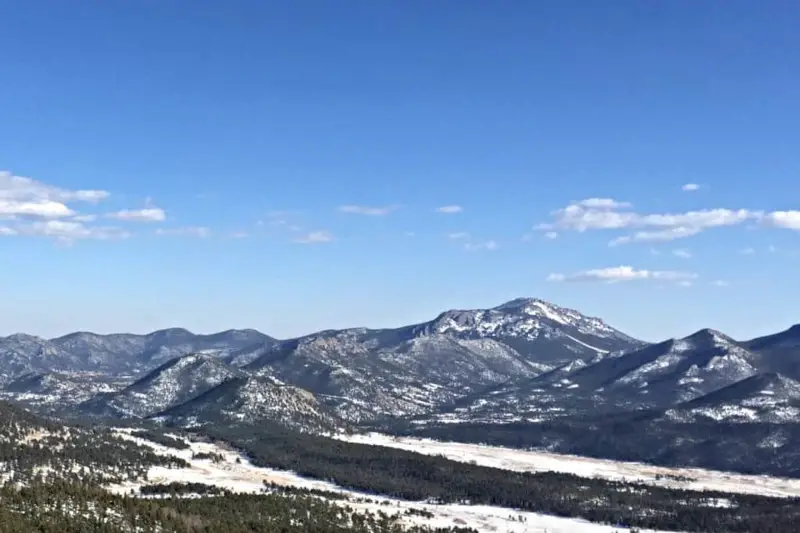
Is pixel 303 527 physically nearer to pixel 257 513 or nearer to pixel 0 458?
pixel 257 513

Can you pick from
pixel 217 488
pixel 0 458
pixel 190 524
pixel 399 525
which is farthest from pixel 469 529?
pixel 0 458

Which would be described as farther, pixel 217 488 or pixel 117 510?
pixel 217 488

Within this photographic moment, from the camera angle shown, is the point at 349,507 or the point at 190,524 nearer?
the point at 190,524

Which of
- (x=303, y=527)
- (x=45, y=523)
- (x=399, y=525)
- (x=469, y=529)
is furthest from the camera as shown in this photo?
(x=469, y=529)

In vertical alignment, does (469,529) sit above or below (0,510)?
below

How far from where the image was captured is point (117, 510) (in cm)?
13850

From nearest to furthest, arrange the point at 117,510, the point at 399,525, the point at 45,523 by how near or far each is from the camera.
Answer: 1. the point at 45,523
2. the point at 117,510
3. the point at 399,525

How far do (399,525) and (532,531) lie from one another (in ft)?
135

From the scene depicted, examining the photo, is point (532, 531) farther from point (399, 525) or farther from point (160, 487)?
point (160, 487)

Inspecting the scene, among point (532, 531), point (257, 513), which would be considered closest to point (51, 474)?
point (257, 513)

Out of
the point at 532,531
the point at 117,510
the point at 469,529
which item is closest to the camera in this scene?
the point at 117,510

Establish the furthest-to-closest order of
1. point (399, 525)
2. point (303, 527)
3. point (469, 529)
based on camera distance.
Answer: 1. point (469, 529)
2. point (399, 525)
3. point (303, 527)

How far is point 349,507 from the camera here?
623 ft

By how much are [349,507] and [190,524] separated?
188 ft
